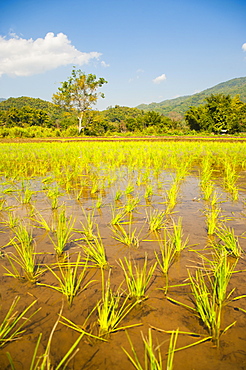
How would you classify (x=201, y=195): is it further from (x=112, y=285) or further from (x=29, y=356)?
(x=29, y=356)

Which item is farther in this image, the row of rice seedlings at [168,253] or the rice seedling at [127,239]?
the rice seedling at [127,239]

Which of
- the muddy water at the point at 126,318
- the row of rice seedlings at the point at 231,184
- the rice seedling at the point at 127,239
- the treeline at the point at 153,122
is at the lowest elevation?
the muddy water at the point at 126,318

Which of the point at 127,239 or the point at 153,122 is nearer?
the point at 127,239

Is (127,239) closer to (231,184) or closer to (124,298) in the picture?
(124,298)

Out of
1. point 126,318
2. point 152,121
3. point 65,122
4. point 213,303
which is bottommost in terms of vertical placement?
point 126,318

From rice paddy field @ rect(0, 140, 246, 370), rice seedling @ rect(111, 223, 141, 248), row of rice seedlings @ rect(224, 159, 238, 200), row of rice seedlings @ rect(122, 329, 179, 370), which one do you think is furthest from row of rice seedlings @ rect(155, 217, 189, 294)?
row of rice seedlings @ rect(224, 159, 238, 200)

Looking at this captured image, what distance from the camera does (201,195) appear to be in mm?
3092

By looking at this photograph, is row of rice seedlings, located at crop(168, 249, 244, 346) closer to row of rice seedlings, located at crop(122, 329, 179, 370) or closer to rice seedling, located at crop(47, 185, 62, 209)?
row of rice seedlings, located at crop(122, 329, 179, 370)

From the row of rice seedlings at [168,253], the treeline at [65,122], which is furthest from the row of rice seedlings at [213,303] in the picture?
the treeline at [65,122]

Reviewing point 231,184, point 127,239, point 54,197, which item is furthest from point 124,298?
point 231,184

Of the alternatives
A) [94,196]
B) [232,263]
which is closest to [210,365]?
[232,263]

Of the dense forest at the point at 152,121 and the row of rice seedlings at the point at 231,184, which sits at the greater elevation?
the dense forest at the point at 152,121

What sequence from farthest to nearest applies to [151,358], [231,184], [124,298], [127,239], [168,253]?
[231,184] < [127,239] < [168,253] < [124,298] < [151,358]

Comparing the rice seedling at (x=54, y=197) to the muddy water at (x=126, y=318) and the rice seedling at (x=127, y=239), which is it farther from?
the rice seedling at (x=127, y=239)
